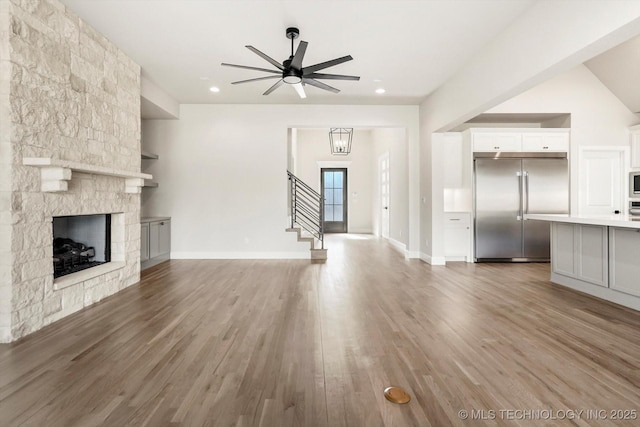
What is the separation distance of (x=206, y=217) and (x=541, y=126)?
6975 millimetres

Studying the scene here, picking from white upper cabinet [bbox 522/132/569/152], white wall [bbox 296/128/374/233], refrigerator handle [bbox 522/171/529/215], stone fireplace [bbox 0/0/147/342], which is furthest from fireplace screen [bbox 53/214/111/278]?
white wall [bbox 296/128/374/233]

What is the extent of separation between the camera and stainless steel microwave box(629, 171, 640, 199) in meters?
5.53

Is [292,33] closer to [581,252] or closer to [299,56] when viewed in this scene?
[299,56]

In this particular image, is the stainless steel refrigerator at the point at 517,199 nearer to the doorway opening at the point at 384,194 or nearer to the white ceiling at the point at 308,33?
the white ceiling at the point at 308,33

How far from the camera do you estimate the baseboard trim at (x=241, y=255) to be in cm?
636

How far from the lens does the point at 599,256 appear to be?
3746 mm

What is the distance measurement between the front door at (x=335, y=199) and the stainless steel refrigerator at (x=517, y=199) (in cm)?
604

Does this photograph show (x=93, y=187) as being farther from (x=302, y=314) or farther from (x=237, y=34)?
(x=302, y=314)

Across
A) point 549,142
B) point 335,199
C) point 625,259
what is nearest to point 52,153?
point 625,259

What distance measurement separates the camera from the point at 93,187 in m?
3.55

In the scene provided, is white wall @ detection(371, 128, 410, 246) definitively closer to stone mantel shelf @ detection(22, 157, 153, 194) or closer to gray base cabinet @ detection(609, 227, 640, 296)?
gray base cabinet @ detection(609, 227, 640, 296)

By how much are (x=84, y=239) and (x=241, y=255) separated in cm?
279

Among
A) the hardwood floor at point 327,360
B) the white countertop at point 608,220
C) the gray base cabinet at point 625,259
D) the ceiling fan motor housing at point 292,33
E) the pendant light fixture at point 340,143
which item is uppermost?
the pendant light fixture at point 340,143

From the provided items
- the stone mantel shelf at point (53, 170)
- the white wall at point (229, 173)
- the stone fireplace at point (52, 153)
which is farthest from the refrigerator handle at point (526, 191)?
the stone mantel shelf at point (53, 170)
